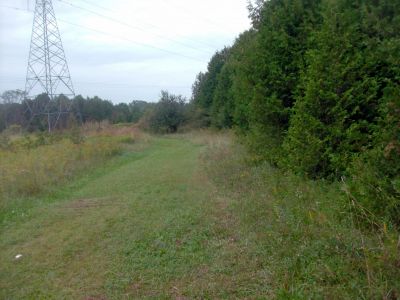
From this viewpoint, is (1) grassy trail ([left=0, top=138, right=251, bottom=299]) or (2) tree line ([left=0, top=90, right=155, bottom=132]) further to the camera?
(2) tree line ([left=0, top=90, right=155, bottom=132])

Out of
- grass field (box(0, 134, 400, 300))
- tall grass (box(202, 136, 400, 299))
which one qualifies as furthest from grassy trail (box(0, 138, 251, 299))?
tall grass (box(202, 136, 400, 299))

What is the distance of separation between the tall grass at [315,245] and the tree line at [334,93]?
1.44ft

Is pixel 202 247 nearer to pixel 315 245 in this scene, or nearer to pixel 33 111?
pixel 315 245

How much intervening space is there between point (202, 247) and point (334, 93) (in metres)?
3.94

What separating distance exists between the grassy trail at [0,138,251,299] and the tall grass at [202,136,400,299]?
421 mm

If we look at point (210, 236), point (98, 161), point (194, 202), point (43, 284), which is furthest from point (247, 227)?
point (98, 161)

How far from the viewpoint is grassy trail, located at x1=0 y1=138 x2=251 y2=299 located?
457 cm

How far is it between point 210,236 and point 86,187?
6.56m

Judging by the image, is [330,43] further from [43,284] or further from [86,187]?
[86,187]

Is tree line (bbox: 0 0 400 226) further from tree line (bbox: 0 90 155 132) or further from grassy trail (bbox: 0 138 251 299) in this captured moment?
tree line (bbox: 0 90 155 132)

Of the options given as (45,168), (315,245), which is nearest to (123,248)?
(315,245)

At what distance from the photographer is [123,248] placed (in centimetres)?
590

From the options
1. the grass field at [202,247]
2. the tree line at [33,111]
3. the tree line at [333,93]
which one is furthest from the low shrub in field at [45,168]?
the tree line at [33,111]

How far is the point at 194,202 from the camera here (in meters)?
8.66
